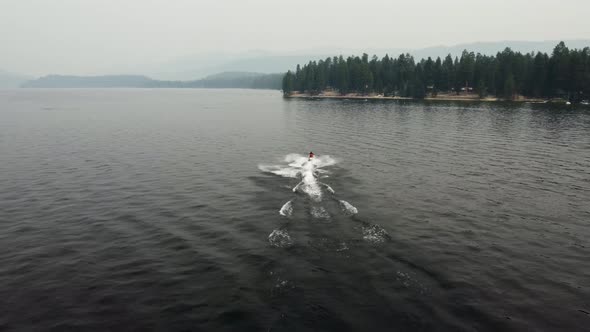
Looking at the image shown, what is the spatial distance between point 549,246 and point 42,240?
38.2m

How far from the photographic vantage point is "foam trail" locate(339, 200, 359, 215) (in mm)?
32906

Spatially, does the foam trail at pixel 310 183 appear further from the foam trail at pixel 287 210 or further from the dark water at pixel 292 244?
the foam trail at pixel 287 210

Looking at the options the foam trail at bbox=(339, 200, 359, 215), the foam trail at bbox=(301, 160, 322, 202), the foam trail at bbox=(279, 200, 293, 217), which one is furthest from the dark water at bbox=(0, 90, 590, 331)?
the foam trail at bbox=(301, 160, 322, 202)

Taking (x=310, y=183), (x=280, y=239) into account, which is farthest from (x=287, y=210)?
(x=310, y=183)

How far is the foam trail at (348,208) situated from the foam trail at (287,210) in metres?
4.85

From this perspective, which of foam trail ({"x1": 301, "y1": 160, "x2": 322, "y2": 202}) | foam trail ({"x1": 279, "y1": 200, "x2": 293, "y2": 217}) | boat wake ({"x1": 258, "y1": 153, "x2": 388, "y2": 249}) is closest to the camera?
boat wake ({"x1": 258, "y1": 153, "x2": 388, "y2": 249})

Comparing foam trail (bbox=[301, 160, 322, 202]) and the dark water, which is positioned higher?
foam trail (bbox=[301, 160, 322, 202])

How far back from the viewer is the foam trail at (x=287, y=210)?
32.3 metres

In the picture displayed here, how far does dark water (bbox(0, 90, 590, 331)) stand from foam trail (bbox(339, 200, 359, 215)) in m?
0.35

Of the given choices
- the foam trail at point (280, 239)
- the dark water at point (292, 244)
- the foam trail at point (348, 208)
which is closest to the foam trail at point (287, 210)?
the dark water at point (292, 244)

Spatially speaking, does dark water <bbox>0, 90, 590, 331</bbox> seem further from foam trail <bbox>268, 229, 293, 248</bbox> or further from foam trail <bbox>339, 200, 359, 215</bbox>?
foam trail <bbox>339, 200, 359, 215</bbox>

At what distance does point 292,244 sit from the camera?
2652cm

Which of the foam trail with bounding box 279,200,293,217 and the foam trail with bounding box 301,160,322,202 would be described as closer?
the foam trail with bounding box 279,200,293,217

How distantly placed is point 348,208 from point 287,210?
223 inches
